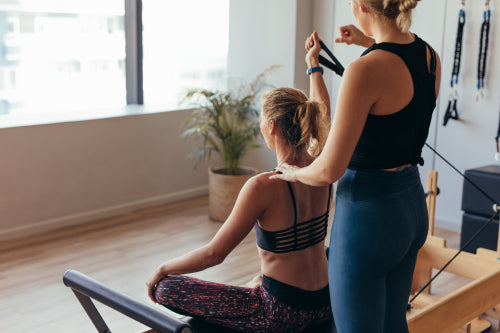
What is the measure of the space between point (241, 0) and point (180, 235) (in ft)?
6.74

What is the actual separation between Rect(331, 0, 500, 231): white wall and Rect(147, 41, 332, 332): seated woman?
2478 mm

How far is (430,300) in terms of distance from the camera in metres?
2.86

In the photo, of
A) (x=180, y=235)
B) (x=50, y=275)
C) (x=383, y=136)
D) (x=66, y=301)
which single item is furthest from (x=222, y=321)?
(x=180, y=235)

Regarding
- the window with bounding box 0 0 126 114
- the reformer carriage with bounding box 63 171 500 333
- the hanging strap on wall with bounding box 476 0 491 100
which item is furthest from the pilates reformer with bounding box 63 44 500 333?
the window with bounding box 0 0 126 114

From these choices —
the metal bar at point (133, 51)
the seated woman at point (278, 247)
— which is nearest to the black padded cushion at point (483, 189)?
the seated woman at point (278, 247)

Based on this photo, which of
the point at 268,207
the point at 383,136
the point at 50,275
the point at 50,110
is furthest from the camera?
the point at 50,110

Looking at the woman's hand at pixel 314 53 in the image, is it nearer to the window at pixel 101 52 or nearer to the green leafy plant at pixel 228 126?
the green leafy plant at pixel 228 126

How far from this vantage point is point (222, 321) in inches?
65.7

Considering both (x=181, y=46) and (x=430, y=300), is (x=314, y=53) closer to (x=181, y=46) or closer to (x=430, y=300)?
(x=430, y=300)

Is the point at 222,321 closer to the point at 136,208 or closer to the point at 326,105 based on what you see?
the point at 326,105

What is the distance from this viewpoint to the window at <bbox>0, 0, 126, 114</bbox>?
150 inches

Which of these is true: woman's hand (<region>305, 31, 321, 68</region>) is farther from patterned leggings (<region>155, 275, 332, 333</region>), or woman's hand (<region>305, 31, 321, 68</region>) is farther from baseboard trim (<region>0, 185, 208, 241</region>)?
baseboard trim (<region>0, 185, 208, 241</region>)

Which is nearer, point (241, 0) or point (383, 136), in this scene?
point (383, 136)

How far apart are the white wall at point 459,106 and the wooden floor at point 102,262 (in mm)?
322
